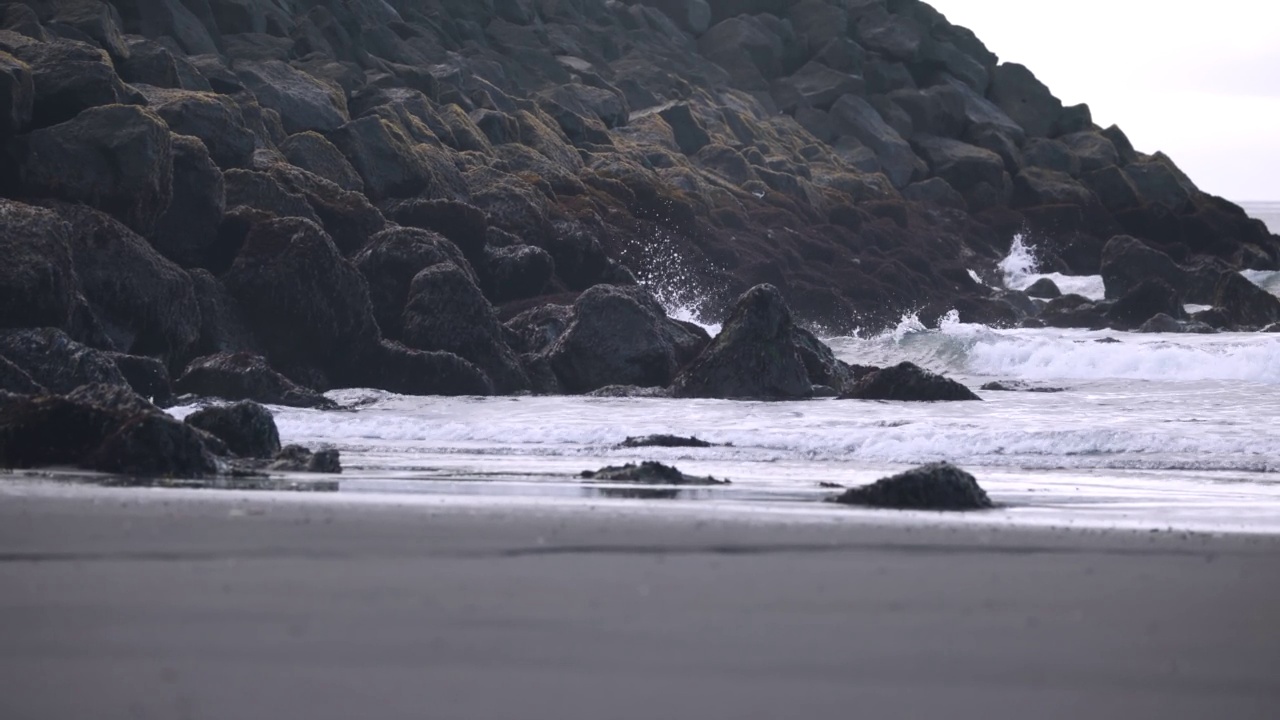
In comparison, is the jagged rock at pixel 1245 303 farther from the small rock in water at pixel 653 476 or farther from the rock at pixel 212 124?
the small rock in water at pixel 653 476

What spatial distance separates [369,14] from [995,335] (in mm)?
21826

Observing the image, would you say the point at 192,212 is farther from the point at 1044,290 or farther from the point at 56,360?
the point at 1044,290

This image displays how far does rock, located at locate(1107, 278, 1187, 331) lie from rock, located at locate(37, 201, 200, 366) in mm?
19715

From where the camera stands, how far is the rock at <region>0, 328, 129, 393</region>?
12.1 m

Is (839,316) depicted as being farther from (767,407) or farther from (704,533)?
(704,533)

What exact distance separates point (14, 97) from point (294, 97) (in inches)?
391

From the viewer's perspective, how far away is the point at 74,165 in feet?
51.8

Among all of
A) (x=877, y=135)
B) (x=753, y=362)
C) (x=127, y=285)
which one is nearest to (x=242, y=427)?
(x=127, y=285)

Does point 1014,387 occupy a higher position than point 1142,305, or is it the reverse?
point 1142,305

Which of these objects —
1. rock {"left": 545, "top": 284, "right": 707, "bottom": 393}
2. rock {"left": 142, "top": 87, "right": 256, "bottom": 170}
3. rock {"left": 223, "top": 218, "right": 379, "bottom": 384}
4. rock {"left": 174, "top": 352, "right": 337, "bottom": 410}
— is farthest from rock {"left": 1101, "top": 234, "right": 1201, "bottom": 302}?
rock {"left": 174, "top": 352, "right": 337, "bottom": 410}

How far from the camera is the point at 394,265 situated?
17.8m

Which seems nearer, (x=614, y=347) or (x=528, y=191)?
(x=614, y=347)

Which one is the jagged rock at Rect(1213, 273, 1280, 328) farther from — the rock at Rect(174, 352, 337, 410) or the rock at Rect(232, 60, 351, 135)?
the rock at Rect(174, 352, 337, 410)

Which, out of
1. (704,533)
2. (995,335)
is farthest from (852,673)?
(995,335)
